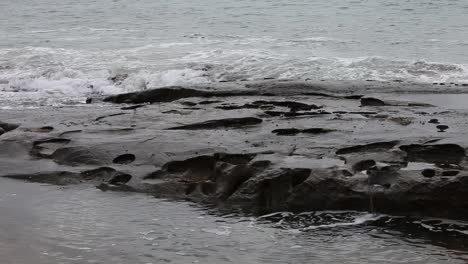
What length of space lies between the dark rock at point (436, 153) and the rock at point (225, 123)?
72.9 inches

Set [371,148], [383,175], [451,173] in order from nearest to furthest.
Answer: [451,173] → [383,175] → [371,148]

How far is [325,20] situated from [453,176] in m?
18.3

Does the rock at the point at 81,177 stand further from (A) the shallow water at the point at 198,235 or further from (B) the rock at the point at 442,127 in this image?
(B) the rock at the point at 442,127

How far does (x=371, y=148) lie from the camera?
6121 mm

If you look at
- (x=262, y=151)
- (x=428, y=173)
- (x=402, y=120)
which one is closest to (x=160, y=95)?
(x=262, y=151)

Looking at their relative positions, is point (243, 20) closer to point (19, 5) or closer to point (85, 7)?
point (85, 7)

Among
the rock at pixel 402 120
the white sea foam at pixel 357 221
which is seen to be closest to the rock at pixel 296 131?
the rock at pixel 402 120

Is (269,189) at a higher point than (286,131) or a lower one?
lower

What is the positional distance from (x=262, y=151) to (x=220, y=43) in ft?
40.3

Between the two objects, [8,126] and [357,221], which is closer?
[357,221]

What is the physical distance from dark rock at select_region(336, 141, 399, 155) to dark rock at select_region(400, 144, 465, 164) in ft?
0.53

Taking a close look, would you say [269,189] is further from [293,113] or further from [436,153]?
[293,113]

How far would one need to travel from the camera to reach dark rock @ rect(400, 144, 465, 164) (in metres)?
5.82

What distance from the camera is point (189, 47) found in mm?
17547
